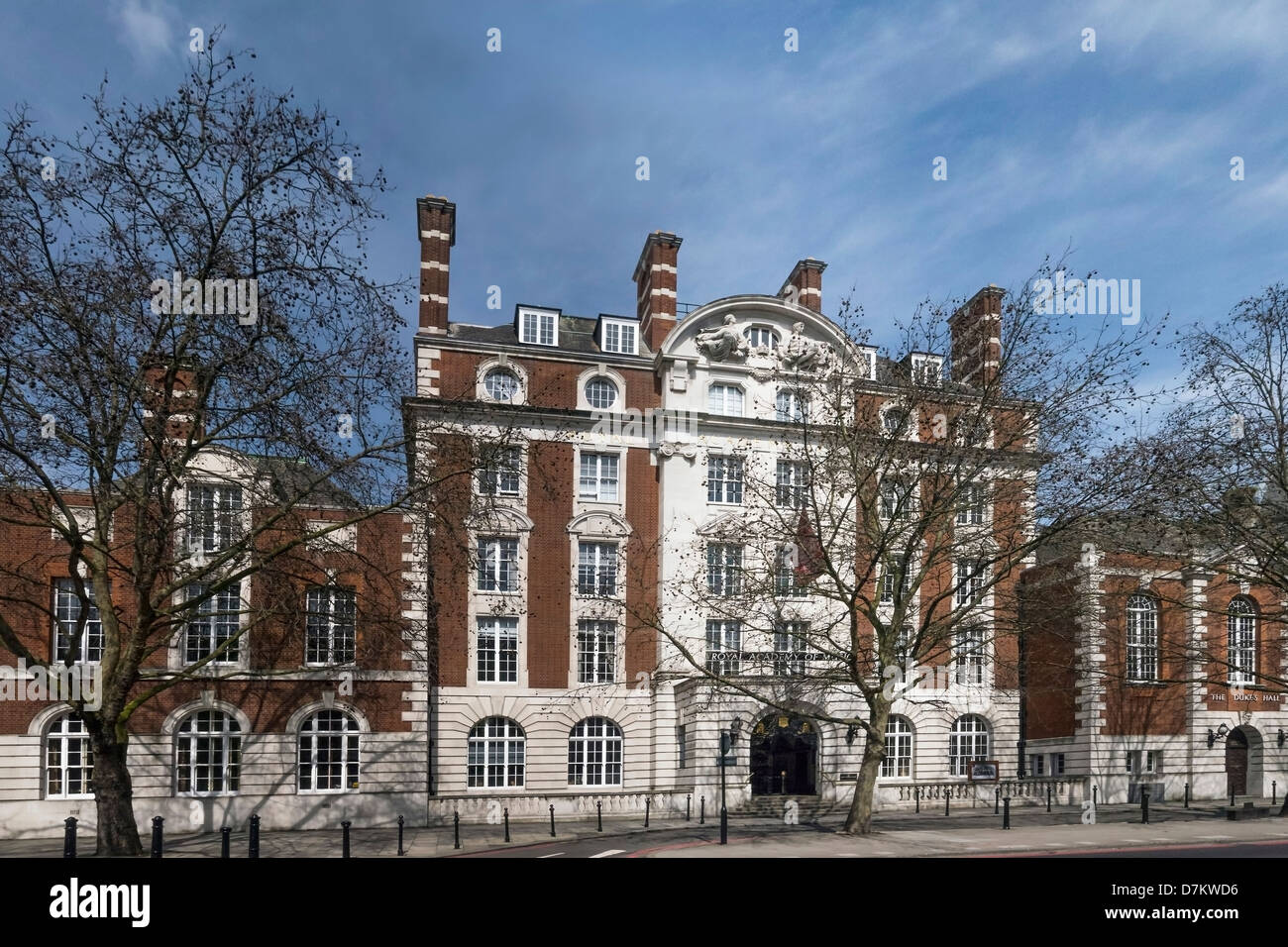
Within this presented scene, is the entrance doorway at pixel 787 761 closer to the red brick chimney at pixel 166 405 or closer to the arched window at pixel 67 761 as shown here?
the arched window at pixel 67 761

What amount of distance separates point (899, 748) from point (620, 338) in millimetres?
18772

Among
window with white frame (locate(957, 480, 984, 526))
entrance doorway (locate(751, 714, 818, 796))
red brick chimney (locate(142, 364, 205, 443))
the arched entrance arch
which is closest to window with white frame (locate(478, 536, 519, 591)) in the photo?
entrance doorway (locate(751, 714, 818, 796))

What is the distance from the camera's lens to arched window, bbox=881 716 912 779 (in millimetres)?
37031

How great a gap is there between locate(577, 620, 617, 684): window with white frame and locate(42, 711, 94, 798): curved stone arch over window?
1529 cm

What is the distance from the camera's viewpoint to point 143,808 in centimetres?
2850

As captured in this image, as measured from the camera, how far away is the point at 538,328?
125 ft

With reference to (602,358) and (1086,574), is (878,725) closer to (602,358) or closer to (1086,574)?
(1086,574)

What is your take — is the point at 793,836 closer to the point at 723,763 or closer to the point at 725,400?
the point at 723,763

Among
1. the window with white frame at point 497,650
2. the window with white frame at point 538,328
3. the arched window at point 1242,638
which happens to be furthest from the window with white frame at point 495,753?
the arched window at point 1242,638

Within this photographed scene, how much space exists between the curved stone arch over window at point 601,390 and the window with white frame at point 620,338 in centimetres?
159

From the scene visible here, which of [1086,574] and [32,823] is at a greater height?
[1086,574]

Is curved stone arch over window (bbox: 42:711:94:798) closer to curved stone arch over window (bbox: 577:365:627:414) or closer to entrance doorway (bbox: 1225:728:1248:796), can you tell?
curved stone arch over window (bbox: 577:365:627:414)
